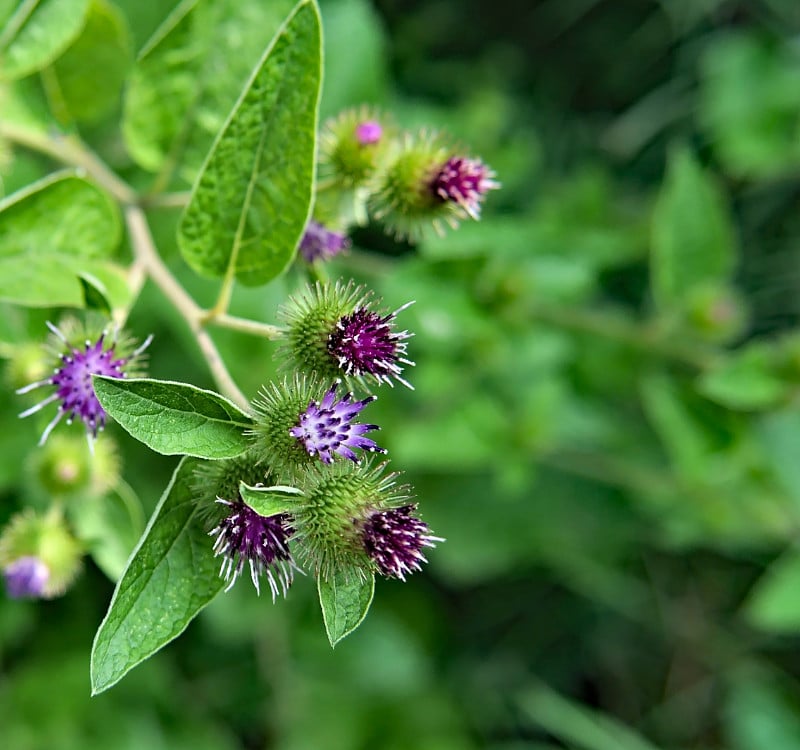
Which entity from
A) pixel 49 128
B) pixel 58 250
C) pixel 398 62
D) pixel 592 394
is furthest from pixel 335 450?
pixel 398 62

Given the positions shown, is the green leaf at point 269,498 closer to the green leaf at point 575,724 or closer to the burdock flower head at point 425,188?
the burdock flower head at point 425,188

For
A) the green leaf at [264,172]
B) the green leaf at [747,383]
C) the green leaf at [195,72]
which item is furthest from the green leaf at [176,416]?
the green leaf at [747,383]

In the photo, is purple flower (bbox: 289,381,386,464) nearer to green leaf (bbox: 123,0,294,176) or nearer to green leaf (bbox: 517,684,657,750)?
green leaf (bbox: 123,0,294,176)

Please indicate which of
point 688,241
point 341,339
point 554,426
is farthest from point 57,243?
point 688,241

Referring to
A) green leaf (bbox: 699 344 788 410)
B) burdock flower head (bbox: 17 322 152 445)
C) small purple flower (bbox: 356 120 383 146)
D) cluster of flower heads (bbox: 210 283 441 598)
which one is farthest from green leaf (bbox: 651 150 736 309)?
burdock flower head (bbox: 17 322 152 445)

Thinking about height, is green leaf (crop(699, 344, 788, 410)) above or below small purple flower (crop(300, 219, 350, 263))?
below

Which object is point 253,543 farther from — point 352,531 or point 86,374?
point 86,374

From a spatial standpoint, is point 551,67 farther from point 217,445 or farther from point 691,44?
point 217,445
